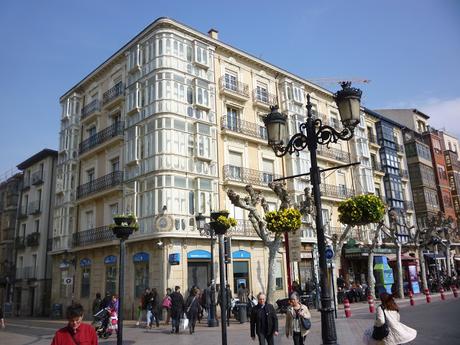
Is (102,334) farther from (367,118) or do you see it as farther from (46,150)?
(367,118)

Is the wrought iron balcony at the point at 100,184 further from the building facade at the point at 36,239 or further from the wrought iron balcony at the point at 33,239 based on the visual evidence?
the wrought iron balcony at the point at 33,239

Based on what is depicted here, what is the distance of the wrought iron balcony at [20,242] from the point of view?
3488 centimetres

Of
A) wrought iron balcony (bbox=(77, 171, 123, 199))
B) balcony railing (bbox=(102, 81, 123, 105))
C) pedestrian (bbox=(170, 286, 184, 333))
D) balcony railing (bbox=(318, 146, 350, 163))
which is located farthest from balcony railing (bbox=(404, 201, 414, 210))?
pedestrian (bbox=(170, 286, 184, 333))

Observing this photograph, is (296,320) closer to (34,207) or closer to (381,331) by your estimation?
(381,331)

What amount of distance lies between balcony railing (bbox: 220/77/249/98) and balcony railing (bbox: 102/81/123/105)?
6493 millimetres

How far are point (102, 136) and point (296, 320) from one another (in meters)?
22.1

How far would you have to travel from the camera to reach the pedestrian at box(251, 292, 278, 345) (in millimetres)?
8203

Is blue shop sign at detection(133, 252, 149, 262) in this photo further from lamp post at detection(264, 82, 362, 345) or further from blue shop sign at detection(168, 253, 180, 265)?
lamp post at detection(264, 82, 362, 345)

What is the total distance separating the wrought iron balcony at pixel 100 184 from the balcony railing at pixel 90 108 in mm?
5067

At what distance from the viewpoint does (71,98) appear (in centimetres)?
3134

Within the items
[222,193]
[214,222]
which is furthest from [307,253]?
[214,222]

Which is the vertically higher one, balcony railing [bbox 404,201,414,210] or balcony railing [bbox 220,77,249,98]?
balcony railing [bbox 220,77,249,98]

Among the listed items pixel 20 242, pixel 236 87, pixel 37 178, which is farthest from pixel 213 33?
pixel 20 242

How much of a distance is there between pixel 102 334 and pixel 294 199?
16593mm
